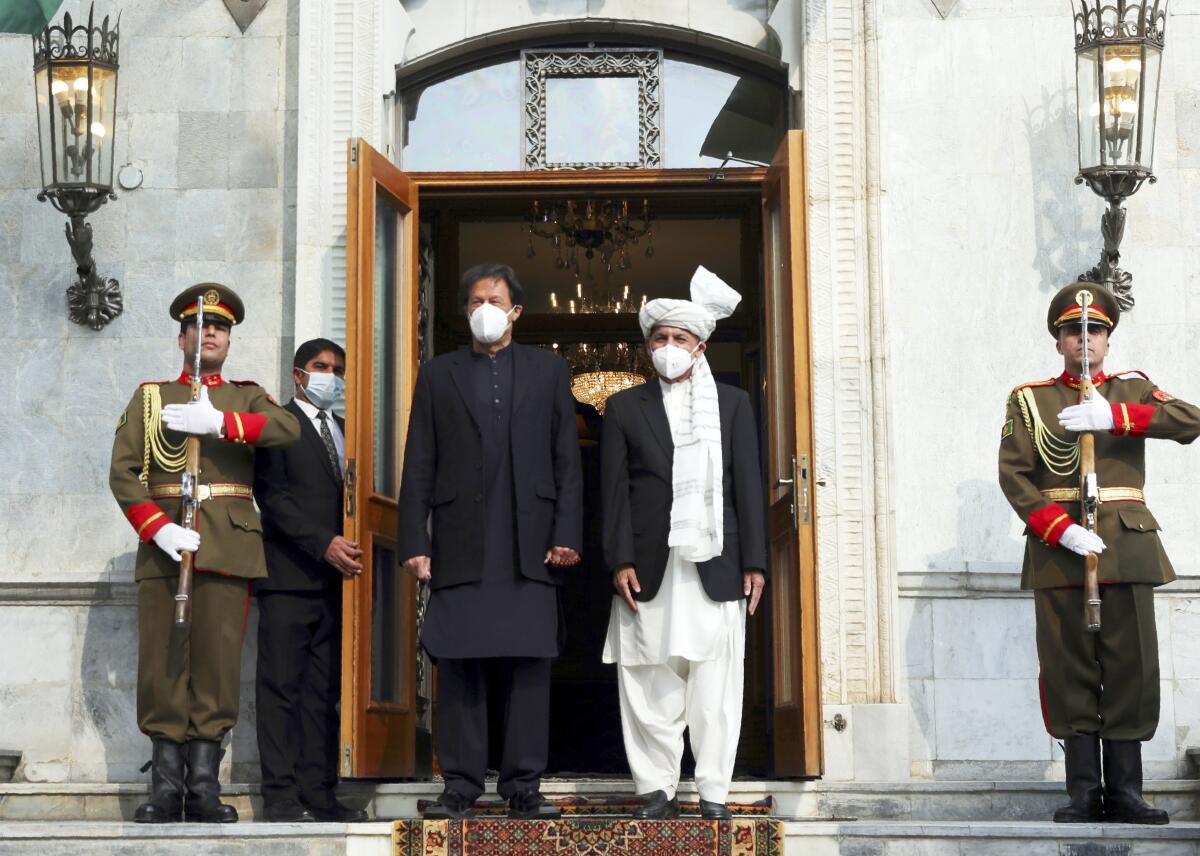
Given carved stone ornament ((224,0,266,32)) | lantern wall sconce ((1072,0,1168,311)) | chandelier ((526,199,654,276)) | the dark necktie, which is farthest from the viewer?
chandelier ((526,199,654,276))

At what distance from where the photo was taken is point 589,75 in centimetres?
939

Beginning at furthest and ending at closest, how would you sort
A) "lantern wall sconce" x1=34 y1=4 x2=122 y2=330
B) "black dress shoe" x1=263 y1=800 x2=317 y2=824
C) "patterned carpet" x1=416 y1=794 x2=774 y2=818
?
"lantern wall sconce" x1=34 y1=4 x2=122 y2=330 → "black dress shoe" x1=263 y1=800 x2=317 y2=824 → "patterned carpet" x1=416 y1=794 x2=774 y2=818

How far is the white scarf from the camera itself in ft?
23.4

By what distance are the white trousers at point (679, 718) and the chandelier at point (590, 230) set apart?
4231 mm

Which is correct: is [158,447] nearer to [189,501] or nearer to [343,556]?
[189,501]

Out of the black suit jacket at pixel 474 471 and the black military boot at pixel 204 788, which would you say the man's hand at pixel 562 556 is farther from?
the black military boot at pixel 204 788

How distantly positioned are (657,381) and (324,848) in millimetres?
2062

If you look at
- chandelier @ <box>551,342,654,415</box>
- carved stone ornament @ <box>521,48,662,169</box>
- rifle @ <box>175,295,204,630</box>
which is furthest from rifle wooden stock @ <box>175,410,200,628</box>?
chandelier @ <box>551,342,654,415</box>

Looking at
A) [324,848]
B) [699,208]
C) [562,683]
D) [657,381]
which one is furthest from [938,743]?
[562,683]

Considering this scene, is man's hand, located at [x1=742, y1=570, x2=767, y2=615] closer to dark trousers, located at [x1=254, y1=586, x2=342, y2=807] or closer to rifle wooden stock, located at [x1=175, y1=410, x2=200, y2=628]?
dark trousers, located at [x1=254, y1=586, x2=342, y2=807]

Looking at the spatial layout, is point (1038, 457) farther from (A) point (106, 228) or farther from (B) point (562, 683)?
(B) point (562, 683)

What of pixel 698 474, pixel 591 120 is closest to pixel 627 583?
pixel 698 474

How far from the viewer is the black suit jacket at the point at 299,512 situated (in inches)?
309

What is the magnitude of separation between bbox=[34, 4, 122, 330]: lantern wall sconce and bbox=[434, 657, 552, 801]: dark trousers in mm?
2800
